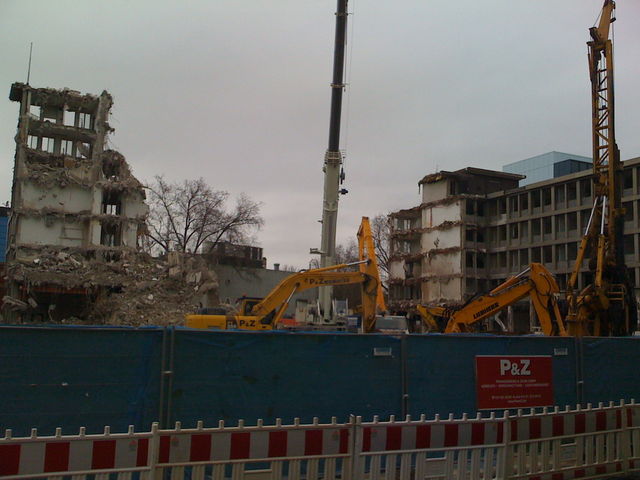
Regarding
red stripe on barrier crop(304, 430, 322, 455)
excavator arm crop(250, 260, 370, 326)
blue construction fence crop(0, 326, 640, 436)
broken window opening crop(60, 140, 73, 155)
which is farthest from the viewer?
broken window opening crop(60, 140, 73, 155)

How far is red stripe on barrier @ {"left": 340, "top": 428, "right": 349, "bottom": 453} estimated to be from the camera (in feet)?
22.3

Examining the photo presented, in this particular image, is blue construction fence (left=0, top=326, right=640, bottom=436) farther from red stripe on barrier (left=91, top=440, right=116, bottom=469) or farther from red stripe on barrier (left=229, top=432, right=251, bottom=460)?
red stripe on barrier (left=91, top=440, right=116, bottom=469)

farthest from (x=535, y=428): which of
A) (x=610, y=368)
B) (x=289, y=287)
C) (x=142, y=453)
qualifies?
(x=289, y=287)

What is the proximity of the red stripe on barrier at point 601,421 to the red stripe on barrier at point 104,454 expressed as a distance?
6.46m

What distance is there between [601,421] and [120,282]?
148 feet

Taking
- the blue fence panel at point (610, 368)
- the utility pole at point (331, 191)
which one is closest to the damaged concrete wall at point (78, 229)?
the utility pole at point (331, 191)

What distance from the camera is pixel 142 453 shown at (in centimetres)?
587

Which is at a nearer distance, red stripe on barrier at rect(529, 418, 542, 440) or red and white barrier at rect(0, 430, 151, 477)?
red and white barrier at rect(0, 430, 151, 477)

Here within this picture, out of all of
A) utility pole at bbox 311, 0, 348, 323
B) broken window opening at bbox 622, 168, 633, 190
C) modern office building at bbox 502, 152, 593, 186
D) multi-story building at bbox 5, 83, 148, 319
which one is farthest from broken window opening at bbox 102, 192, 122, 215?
modern office building at bbox 502, 152, 593, 186

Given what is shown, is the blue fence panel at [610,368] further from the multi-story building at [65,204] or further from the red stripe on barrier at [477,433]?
the multi-story building at [65,204]

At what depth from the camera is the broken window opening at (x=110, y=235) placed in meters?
54.6

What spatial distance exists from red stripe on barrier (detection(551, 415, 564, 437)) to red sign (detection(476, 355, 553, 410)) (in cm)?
242

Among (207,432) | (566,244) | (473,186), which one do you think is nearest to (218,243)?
(473,186)

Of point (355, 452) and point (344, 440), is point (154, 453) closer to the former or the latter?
point (344, 440)
